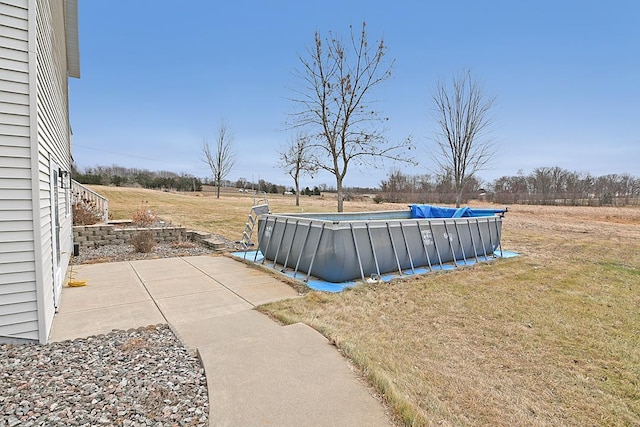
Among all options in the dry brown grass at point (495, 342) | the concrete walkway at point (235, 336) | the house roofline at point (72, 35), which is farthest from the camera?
the house roofline at point (72, 35)

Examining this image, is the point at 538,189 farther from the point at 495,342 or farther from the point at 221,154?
the point at 495,342

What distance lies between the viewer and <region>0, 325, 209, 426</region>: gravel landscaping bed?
6.93 feet

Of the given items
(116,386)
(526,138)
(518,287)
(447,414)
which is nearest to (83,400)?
(116,386)

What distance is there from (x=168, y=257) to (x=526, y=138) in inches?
762

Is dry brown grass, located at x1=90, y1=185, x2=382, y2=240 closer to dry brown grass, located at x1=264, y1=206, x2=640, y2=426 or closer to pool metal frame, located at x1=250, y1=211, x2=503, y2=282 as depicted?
pool metal frame, located at x1=250, y1=211, x2=503, y2=282

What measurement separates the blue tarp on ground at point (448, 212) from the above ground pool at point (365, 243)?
49 centimetres

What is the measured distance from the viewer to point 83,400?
229 centimetres

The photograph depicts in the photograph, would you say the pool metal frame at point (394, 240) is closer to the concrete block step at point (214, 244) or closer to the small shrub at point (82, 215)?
the concrete block step at point (214, 244)

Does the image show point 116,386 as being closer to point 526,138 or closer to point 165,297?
point 165,297

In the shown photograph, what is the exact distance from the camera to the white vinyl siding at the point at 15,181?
9.84 ft

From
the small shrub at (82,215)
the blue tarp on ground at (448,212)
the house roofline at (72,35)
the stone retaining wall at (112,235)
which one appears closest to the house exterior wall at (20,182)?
the stone retaining wall at (112,235)

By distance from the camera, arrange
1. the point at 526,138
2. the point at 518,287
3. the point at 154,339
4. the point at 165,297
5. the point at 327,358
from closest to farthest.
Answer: the point at 327,358 < the point at 154,339 < the point at 165,297 < the point at 518,287 < the point at 526,138

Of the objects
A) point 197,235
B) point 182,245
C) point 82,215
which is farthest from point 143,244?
point 82,215

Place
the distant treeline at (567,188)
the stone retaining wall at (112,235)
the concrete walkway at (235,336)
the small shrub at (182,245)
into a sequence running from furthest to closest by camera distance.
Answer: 1. the distant treeline at (567,188)
2. the small shrub at (182,245)
3. the stone retaining wall at (112,235)
4. the concrete walkway at (235,336)
